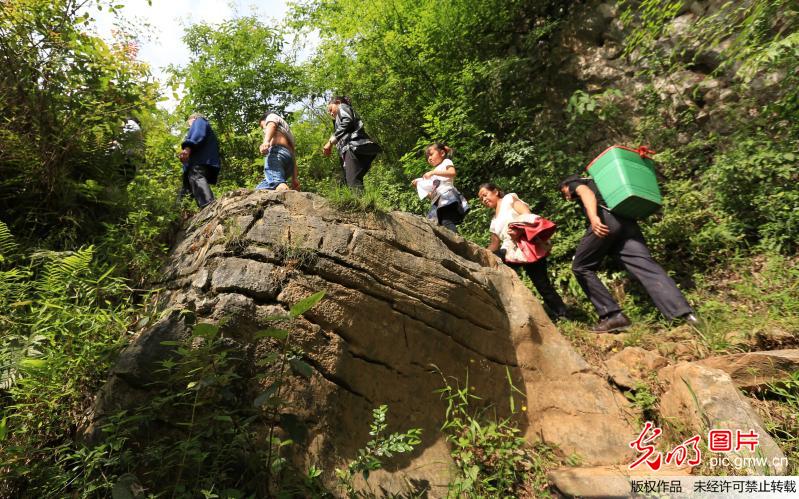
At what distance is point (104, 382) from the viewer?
278 centimetres

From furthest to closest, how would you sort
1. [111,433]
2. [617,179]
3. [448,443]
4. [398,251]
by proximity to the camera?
[617,179] → [398,251] → [448,443] → [111,433]

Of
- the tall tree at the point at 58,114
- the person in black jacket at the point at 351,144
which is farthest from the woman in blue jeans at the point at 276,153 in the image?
the tall tree at the point at 58,114

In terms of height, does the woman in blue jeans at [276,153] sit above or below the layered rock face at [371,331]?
above

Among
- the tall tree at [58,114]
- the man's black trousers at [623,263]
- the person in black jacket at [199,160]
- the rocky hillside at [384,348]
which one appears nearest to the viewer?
the rocky hillside at [384,348]

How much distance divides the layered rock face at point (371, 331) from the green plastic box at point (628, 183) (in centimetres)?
163

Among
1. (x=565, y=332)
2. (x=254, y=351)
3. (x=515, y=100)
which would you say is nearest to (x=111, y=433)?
(x=254, y=351)

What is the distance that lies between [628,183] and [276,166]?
3.94m

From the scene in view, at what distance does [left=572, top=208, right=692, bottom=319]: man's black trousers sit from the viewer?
15.3ft

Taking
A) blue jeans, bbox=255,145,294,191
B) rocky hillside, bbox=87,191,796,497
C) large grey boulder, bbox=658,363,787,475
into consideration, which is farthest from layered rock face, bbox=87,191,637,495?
blue jeans, bbox=255,145,294,191

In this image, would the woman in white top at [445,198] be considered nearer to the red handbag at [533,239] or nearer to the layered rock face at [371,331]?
the red handbag at [533,239]

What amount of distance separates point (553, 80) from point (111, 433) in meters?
9.07

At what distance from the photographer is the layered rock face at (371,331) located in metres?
2.88

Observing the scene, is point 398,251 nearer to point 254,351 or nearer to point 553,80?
point 254,351

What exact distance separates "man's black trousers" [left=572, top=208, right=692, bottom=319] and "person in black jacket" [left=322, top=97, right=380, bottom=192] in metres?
2.81
